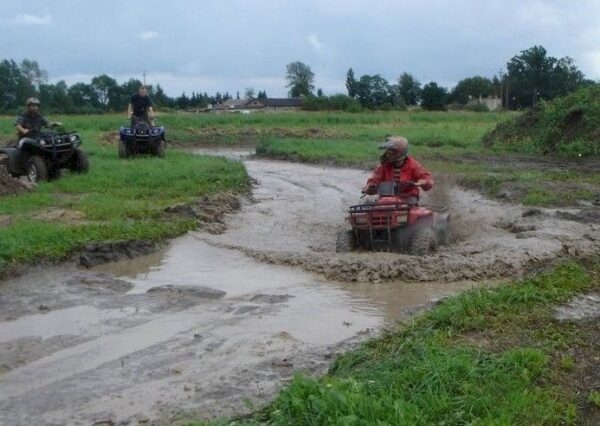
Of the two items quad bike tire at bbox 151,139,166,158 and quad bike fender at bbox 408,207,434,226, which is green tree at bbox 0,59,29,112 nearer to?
quad bike tire at bbox 151,139,166,158

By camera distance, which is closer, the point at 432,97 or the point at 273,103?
the point at 432,97

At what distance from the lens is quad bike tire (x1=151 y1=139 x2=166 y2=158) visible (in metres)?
21.5

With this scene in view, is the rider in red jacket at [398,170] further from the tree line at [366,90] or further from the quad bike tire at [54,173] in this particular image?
the tree line at [366,90]

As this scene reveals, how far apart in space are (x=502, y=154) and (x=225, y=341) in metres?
22.8

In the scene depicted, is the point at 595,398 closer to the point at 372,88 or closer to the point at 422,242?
the point at 422,242

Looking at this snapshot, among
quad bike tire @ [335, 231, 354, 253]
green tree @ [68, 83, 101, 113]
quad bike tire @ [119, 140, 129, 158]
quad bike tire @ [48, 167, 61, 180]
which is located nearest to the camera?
quad bike tire @ [335, 231, 354, 253]

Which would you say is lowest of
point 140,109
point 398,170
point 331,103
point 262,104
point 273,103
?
point 262,104

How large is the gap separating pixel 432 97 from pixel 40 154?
77.5m

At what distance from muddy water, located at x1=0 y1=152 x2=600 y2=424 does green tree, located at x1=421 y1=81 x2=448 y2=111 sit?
78427mm

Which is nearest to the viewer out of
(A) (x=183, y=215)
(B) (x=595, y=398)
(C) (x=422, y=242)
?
(B) (x=595, y=398)

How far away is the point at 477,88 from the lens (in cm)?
10494

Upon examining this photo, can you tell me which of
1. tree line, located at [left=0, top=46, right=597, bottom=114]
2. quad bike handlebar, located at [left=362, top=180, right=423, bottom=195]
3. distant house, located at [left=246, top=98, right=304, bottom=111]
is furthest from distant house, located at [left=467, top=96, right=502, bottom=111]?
quad bike handlebar, located at [left=362, top=180, right=423, bottom=195]

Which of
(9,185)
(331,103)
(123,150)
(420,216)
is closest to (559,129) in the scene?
(123,150)

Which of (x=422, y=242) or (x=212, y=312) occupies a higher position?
(x=422, y=242)
